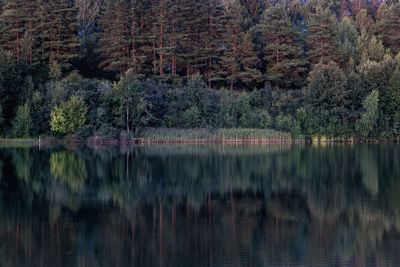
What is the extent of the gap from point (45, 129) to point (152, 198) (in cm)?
4101

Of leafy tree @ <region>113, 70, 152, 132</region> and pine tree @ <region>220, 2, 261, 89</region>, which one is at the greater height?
pine tree @ <region>220, 2, 261, 89</region>

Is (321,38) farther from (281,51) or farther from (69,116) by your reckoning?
(69,116)

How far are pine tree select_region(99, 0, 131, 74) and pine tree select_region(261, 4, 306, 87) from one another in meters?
16.6

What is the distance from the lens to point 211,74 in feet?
249

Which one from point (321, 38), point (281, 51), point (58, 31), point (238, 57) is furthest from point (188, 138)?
point (321, 38)

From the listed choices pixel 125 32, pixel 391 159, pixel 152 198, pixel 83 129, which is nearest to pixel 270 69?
pixel 125 32

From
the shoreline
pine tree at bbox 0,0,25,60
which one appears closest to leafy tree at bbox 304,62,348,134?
the shoreline

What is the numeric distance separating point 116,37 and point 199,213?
52.1 m

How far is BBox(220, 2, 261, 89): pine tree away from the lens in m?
73.7

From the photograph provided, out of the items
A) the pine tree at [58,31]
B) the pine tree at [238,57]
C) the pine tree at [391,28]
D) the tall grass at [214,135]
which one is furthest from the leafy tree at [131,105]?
the pine tree at [391,28]

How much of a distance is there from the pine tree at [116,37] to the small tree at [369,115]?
26981 millimetres

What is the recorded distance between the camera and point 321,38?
75.5m

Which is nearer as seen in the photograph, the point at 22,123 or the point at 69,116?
the point at 22,123

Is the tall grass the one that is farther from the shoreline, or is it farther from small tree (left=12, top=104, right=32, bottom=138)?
small tree (left=12, top=104, right=32, bottom=138)
